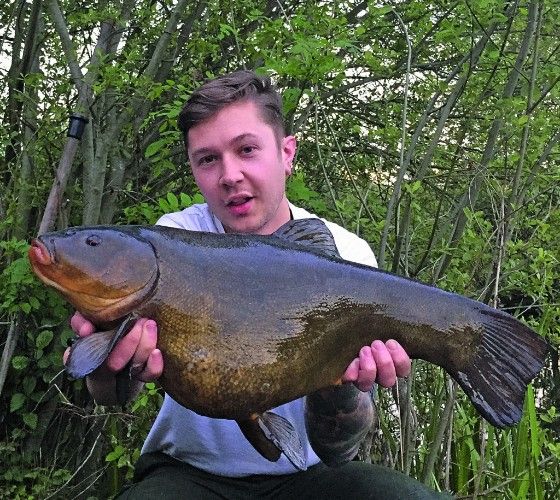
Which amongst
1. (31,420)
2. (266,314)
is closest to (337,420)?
(266,314)

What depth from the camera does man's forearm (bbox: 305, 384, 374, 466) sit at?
234cm

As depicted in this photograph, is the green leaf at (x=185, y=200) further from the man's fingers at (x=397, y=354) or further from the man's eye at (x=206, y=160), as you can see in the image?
the man's fingers at (x=397, y=354)

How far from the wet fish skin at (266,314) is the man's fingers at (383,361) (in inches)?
0.9

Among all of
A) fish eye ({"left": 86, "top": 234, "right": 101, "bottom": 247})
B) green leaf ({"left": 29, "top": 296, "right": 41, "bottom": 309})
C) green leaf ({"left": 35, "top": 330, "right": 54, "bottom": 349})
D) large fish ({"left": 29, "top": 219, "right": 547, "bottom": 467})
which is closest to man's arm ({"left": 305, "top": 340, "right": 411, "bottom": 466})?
large fish ({"left": 29, "top": 219, "right": 547, "bottom": 467})

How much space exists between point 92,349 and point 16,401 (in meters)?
2.83

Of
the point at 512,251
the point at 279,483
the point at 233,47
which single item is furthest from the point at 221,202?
the point at 233,47

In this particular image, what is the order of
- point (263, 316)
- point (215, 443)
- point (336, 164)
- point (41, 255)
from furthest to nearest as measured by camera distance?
1. point (336, 164)
2. point (215, 443)
3. point (263, 316)
4. point (41, 255)

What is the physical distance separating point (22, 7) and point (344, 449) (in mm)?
3721

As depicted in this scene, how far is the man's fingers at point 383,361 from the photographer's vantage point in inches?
80.3

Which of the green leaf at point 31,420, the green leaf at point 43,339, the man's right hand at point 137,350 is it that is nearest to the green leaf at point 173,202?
the green leaf at point 43,339

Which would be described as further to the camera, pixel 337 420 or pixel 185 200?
pixel 185 200

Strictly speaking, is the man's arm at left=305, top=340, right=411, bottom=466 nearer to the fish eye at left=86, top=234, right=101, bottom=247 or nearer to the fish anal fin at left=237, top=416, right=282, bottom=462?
the fish anal fin at left=237, top=416, right=282, bottom=462

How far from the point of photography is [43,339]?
4293mm

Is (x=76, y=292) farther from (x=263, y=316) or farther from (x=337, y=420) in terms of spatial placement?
(x=337, y=420)
